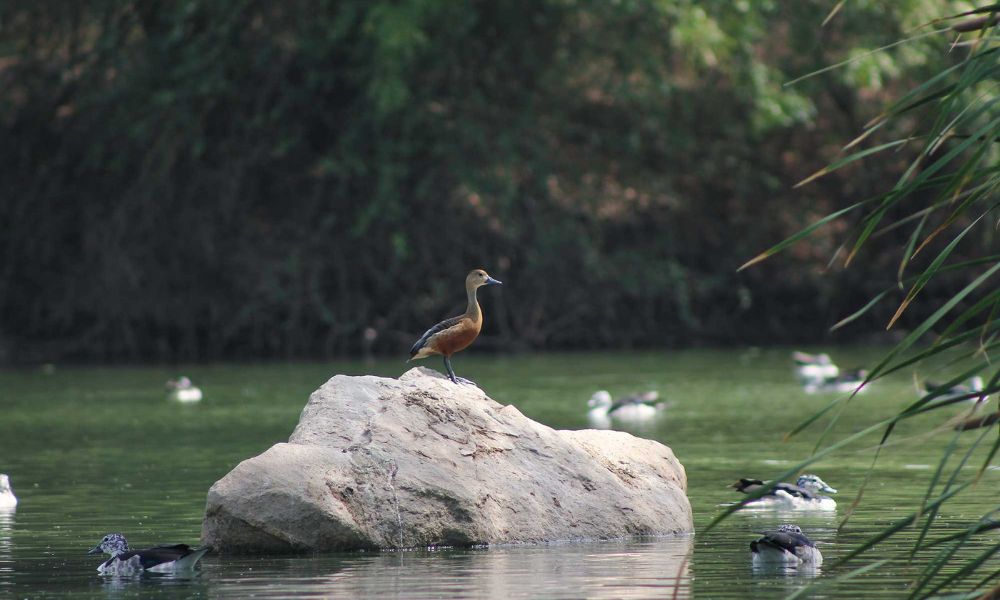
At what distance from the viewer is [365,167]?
31938 millimetres

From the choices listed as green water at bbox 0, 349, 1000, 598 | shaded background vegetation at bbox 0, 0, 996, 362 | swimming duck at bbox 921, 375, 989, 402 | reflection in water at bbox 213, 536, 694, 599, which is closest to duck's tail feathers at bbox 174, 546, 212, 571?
green water at bbox 0, 349, 1000, 598

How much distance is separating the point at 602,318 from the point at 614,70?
17.6 feet

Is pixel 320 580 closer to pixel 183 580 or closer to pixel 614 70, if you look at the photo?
pixel 183 580

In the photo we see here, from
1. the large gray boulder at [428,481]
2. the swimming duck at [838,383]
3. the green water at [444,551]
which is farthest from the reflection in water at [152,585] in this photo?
the swimming duck at [838,383]

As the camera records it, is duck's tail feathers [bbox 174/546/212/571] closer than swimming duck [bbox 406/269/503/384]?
Yes

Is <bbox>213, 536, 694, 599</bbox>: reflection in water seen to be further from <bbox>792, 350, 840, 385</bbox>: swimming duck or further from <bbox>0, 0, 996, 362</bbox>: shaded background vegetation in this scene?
<bbox>0, 0, 996, 362</bbox>: shaded background vegetation

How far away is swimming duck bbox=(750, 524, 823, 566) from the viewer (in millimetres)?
8375

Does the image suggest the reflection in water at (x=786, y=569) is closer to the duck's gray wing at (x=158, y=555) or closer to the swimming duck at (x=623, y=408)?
the duck's gray wing at (x=158, y=555)

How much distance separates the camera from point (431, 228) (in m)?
33.6

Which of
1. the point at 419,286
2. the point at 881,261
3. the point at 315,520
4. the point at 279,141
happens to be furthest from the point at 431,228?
the point at 315,520

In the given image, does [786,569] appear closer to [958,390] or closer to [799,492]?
[799,492]

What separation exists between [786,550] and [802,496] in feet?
10.8

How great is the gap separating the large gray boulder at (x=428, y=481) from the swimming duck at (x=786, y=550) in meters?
1.46

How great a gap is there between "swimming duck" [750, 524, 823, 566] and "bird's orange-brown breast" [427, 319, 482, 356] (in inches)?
126
